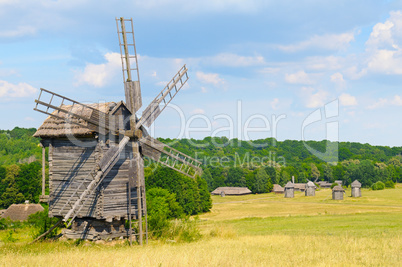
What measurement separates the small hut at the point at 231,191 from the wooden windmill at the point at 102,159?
304 feet

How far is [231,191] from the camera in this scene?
112312 mm

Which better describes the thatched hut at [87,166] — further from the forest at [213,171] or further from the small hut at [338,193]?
the small hut at [338,193]

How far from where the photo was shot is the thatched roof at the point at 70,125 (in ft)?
59.4

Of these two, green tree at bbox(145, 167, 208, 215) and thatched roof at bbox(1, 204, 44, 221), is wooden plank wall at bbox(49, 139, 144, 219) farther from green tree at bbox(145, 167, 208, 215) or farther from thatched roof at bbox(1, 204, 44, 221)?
green tree at bbox(145, 167, 208, 215)

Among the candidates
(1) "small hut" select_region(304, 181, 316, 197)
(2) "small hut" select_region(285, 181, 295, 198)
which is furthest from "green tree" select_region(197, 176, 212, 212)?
(1) "small hut" select_region(304, 181, 316, 197)

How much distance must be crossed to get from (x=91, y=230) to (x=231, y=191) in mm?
95381

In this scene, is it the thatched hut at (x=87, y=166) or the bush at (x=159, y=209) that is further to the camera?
the bush at (x=159, y=209)

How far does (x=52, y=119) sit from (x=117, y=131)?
10.8 feet

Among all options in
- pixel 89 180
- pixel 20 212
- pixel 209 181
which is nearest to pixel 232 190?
pixel 209 181

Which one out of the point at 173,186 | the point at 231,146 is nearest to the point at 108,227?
the point at 173,186

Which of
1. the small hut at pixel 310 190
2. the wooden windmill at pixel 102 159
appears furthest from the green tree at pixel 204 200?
the wooden windmill at pixel 102 159

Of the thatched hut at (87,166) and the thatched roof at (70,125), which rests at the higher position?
A: the thatched roof at (70,125)

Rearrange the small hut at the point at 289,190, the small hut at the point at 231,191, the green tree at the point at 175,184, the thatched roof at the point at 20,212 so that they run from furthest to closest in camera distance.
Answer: the small hut at the point at 231,191
the small hut at the point at 289,190
the green tree at the point at 175,184
the thatched roof at the point at 20,212

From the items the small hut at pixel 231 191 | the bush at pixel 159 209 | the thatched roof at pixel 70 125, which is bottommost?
the small hut at pixel 231 191
